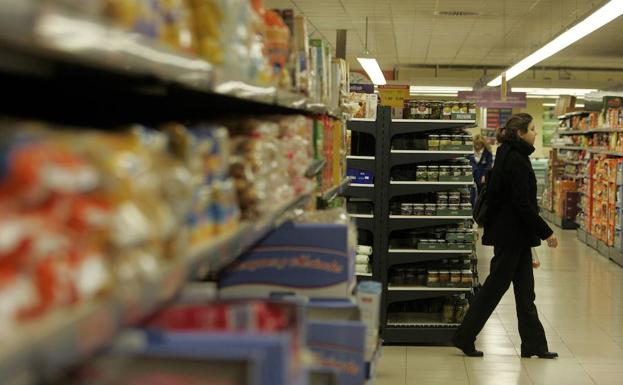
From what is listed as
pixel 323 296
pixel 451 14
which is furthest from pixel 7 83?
pixel 451 14

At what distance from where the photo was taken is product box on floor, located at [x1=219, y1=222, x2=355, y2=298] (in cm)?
248

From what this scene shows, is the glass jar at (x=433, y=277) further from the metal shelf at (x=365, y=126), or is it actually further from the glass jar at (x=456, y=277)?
the metal shelf at (x=365, y=126)

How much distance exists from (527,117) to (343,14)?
10560 millimetres

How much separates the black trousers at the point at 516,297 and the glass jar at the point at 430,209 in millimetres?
775

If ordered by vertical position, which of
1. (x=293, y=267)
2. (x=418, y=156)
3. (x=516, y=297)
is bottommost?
(x=516, y=297)

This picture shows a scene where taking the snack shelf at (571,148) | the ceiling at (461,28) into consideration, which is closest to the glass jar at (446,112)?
the ceiling at (461,28)

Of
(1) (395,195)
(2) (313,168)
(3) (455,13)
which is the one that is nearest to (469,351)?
(1) (395,195)

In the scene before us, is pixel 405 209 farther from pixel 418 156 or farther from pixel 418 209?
pixel 418 156

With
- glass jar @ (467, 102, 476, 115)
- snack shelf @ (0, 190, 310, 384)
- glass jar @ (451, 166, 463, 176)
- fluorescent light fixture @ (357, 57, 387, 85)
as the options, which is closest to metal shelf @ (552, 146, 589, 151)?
fluorescent light fixture @ (357, 57, 387, 85)

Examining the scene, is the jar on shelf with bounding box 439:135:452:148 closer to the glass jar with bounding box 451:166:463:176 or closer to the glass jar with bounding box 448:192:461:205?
the glass jar with bounding box 451:166:463:176

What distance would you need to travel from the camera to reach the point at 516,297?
21.3 ft

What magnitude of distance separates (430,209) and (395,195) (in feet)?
1.04

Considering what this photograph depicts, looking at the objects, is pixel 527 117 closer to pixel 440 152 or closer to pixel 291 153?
pixel 440 152

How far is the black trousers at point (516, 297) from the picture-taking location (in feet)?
20.8
